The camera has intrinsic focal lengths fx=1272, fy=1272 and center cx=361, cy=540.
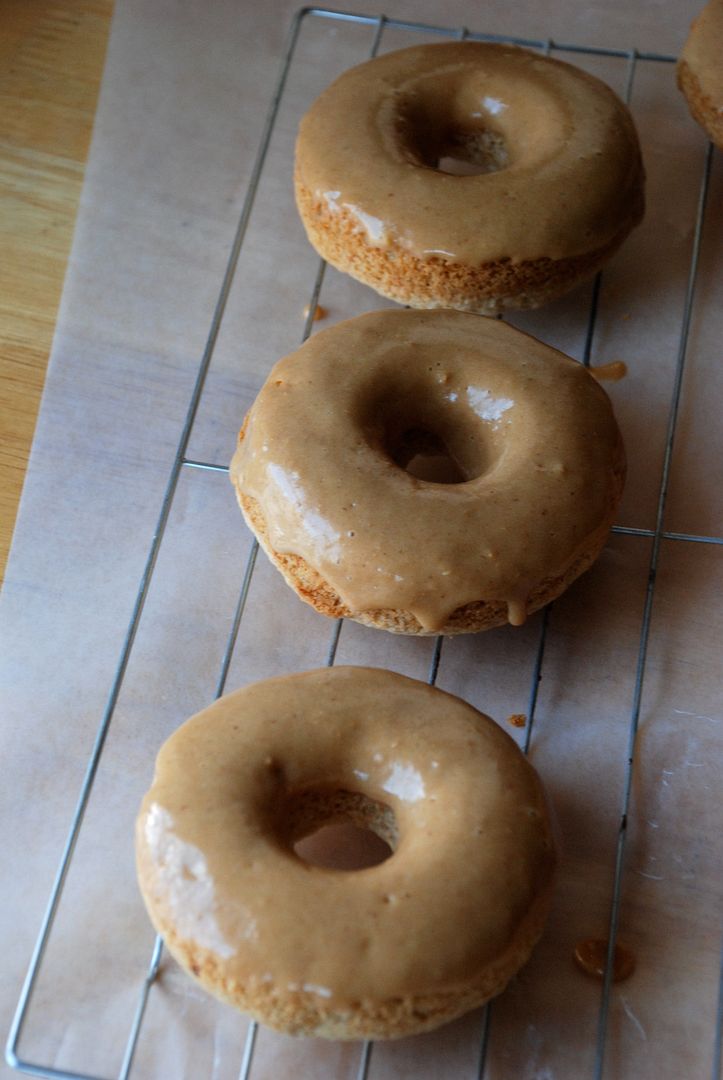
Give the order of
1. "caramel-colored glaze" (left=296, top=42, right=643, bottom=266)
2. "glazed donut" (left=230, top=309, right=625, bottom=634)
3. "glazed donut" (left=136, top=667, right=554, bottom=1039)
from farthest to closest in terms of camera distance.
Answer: "caramel-colored glaze" (left=296, top=42, right=643, bottom=266) < "glazed donut" (left=230, top=309, right=625, bottom=634) < "glazed donut" (left=136, top=667, right=554, bottom=1039)

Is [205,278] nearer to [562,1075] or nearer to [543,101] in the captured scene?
[543,101]

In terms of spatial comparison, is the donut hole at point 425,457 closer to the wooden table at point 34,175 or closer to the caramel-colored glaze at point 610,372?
the caramel-colored glaze at point 610,372

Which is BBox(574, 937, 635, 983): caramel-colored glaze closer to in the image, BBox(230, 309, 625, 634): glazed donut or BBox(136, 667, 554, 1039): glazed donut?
BBox(136, 667, 554, 1039): glazed donut

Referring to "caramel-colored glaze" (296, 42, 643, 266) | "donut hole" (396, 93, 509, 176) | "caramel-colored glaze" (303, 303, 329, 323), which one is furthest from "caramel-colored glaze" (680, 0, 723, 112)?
"caramel-colored glaze" (303, 303, 329, 323)

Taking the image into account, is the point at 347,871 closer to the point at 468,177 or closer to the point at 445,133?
the point at 468,177

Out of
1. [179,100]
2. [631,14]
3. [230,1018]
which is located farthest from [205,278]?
[230,1018]

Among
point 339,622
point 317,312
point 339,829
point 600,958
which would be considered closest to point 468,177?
point 317,312
